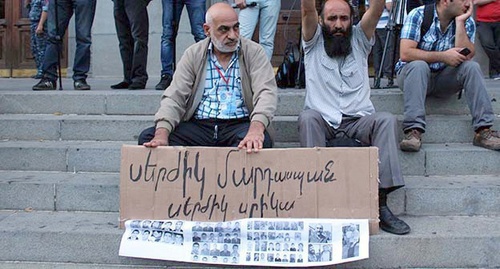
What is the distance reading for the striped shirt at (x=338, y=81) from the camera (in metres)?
4.47

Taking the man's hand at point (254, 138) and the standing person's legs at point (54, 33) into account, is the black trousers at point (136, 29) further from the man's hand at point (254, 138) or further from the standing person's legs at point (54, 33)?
the man's hand at point (254, 138)

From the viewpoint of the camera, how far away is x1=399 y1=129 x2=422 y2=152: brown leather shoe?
15.0 feet

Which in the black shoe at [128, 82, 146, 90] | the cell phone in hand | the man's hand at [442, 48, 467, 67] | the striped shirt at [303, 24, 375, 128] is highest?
the cell phone in hand

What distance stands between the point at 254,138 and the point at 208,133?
1.93 feet

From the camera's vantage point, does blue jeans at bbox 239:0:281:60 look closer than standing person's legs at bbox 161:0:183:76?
Yes

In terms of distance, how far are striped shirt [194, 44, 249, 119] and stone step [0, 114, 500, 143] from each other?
661 mm

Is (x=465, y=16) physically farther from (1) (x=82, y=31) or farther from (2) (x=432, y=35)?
(1) (x=82, y=31)

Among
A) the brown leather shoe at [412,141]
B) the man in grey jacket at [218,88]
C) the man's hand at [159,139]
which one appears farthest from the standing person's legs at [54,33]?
the brown leather shoe at [412,141]

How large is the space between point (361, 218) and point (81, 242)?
1.66 m

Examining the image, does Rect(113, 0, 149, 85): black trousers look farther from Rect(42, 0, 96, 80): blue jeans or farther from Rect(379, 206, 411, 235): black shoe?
Rect(379, 206, 411, 235): black shoe

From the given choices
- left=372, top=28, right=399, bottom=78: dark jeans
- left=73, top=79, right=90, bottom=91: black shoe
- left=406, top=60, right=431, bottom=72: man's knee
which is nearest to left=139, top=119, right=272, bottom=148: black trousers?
left=406, top=60, right=431, bottom=72: man's knee

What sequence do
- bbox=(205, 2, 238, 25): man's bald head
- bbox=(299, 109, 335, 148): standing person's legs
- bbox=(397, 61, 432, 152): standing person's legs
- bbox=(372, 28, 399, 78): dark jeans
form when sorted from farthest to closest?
bbox=(372, 28, 399, 78): dark jeans → bbox=(397, 61, 432, 152): standing person's legs → bbox=(205, 2, 238, 25): man's bald head → bbox=(299, 109, 335, 148): standing person's legs

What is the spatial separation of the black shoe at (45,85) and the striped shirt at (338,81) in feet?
9.44

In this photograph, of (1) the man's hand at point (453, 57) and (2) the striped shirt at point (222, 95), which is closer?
(2) the striped shirt at point (222, 95)
